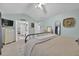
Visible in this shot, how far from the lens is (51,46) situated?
157 cm

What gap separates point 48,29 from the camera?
1655 millimetres

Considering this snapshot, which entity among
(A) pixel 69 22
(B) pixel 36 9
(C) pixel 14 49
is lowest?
(C) pixel 14 49

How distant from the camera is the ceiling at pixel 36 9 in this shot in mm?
1598

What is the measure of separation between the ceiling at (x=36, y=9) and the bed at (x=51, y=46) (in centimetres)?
26

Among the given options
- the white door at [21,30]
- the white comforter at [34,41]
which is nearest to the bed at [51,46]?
the white comforter at [34,41]

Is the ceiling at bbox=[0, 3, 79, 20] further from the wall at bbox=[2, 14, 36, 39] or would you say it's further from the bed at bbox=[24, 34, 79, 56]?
the bed at bbox=[24, 34, 79, 56]

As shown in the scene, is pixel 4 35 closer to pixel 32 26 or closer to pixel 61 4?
pixel 32 26

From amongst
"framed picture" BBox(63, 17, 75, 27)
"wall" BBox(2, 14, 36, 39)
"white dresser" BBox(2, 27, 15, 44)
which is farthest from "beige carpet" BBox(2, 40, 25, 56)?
"framed picture" BBox(63, 17, 75, 27)

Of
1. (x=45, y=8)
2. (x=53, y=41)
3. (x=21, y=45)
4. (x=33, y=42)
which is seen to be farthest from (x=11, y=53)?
(x=45, y=8)

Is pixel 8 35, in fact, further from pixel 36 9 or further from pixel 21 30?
pixel 36 9

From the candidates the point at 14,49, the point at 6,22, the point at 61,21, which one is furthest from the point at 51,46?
the point at 6,22

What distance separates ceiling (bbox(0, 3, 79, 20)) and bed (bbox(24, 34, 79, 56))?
263mm

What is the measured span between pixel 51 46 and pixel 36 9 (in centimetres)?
47

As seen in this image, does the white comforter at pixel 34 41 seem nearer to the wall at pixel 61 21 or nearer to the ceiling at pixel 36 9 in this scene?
the wall at pixel 61 21
